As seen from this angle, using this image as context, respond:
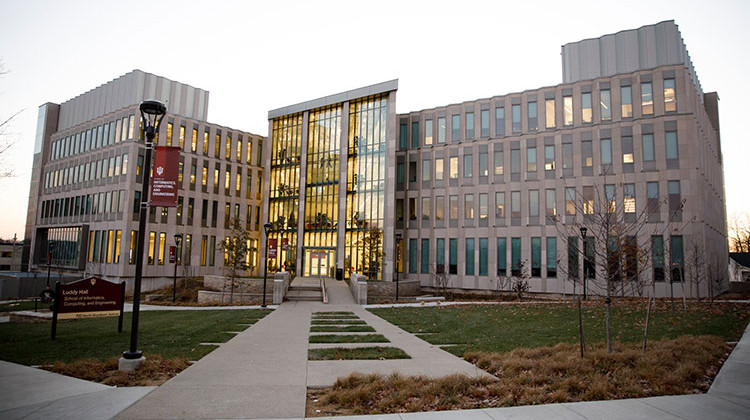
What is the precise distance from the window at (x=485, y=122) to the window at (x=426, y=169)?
656cm

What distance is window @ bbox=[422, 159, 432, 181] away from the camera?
45656mm

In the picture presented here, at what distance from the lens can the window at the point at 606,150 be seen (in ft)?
120

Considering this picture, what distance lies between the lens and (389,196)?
44.8 metres

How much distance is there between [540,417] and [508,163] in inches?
1467

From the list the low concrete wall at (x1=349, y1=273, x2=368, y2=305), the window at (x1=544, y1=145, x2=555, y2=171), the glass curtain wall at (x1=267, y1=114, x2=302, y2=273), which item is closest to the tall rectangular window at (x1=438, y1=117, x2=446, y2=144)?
the window at (x1=544, y1=145, x2=555, y2=171)

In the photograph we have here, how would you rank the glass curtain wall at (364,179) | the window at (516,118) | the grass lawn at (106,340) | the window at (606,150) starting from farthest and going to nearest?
1. the glass curtain wall at (364,179)
2. the window at (516,118)
3. the window at (606,150)
4. the grass lawn at (106,340)

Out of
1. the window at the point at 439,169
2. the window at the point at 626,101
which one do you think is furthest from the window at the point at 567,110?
the window at the point at 439,169

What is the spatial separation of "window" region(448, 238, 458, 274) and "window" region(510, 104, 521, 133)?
1257cm

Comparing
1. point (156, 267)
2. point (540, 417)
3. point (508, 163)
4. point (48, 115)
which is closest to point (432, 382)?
point (540, 417)

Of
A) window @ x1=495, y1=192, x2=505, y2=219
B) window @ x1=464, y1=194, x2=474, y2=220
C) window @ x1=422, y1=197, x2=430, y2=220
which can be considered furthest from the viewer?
window @ x1=422, y1=197, x2=430, y2=220

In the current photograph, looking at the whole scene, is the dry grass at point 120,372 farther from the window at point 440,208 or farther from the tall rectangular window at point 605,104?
the tall rectangular window at point 605,104

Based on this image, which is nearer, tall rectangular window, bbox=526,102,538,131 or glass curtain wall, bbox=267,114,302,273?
tall rectangular window, bbox=526,102,538,131

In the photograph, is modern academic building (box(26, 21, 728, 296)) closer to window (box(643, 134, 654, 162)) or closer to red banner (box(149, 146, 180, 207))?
window (box(643, 134, 654, 162))

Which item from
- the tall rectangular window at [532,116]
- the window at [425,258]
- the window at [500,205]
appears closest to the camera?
the tall rectangular window at [532,116]
